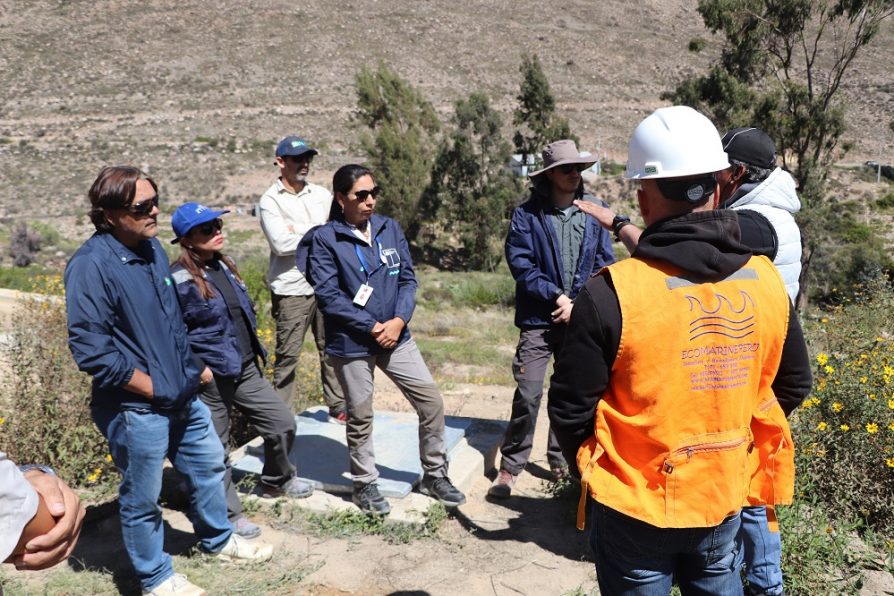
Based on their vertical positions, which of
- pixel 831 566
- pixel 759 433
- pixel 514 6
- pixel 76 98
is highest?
pixel 759 433

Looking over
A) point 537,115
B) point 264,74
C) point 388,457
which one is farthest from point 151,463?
point 264,74

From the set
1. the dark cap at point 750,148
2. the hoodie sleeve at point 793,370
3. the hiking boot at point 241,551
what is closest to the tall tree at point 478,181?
the hiking boot at point 241,551

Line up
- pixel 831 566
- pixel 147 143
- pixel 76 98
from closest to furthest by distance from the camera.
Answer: pixel 831 566 → pixel 147 143 → pixel 76 98

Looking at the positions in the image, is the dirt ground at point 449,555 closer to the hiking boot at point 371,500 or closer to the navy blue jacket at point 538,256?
the hiking boot at point 371,500

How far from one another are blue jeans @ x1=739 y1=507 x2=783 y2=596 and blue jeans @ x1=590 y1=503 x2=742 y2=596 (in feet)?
2.34

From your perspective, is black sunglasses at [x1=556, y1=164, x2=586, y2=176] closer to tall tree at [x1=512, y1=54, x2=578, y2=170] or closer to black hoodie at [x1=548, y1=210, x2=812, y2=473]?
black hoodie at [x1=548, y1=210, x2=812, y2=473]

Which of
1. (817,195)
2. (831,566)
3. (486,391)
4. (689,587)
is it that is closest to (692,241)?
(689,587)

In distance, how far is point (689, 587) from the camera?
2.28m

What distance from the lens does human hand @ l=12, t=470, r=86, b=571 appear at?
1763mm

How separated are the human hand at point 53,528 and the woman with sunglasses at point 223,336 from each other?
2.07 metres

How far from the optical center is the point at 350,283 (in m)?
4.24

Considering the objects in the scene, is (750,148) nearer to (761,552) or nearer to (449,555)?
(761,552)

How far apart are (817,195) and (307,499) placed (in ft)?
51.3

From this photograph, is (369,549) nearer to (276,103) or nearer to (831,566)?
(831,566)
